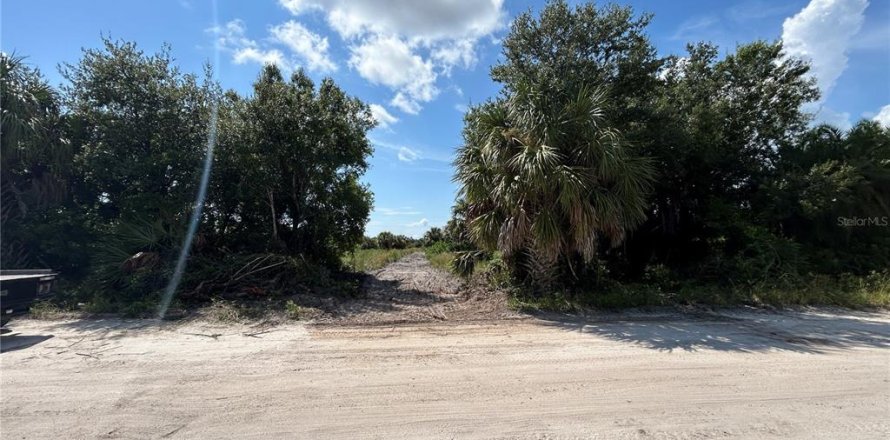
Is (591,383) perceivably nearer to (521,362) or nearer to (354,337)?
(521,362)

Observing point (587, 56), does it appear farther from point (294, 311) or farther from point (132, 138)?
point (132, 138)

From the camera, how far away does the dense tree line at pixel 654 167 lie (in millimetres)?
7914

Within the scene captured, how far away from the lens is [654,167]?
420 inches

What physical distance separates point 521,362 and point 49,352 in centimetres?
647

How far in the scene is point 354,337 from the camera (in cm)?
609

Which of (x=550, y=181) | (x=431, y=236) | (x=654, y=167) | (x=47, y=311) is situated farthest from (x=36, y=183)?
(x=431, y=236)

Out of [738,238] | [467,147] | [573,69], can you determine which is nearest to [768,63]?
[738,238]

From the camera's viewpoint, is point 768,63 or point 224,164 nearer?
point 224,164

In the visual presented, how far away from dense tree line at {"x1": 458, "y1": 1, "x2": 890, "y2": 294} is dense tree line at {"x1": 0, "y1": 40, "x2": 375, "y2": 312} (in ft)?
16.5

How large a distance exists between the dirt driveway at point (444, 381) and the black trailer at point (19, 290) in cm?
43

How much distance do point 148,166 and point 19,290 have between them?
14.8 ft

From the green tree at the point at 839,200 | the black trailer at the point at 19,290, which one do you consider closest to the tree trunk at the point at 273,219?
the black trailer at the point at 19,290

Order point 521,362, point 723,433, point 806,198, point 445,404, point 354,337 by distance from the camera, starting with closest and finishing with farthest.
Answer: point 723,433 < point 445,404 < point 521,362 < point 354,337 < point 806,198

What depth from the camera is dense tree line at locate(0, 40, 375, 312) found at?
9.57 m
